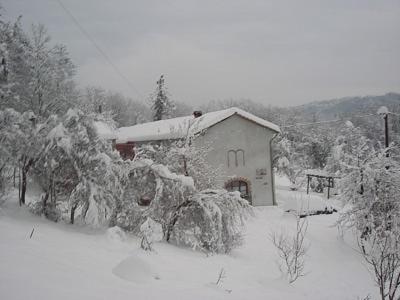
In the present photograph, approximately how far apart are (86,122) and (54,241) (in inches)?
184

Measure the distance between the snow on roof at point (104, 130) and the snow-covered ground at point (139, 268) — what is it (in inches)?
137

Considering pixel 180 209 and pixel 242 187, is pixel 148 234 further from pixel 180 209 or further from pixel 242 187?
pixel 242 187

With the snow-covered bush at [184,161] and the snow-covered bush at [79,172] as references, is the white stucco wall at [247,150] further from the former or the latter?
the snow-covered bush at [79,172]

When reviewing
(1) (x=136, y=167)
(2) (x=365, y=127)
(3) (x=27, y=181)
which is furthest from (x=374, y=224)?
(2) (x=365, y=127)

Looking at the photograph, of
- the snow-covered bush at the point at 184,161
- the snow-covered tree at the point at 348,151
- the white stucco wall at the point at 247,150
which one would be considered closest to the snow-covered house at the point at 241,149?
the white stucco wall at the point at 247,150

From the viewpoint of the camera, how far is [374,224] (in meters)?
13.6

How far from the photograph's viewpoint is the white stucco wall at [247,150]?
20734 millimetres

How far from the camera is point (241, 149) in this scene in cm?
2141

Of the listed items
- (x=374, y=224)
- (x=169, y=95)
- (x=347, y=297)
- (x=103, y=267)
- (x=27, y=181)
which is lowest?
(x=347, y=297)

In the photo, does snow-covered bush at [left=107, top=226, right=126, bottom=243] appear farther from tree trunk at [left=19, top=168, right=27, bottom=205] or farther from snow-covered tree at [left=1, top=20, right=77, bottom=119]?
snow-covered tree at [left=1, top=20, right=77, bottom=119]

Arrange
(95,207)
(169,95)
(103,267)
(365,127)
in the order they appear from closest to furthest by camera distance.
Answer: (103,267) → (95,207) → (169,95) → (365,127)

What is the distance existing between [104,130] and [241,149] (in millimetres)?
11203

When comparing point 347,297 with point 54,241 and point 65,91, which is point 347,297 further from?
point 65,91

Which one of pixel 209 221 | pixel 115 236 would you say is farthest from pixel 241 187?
pixel 115 236
